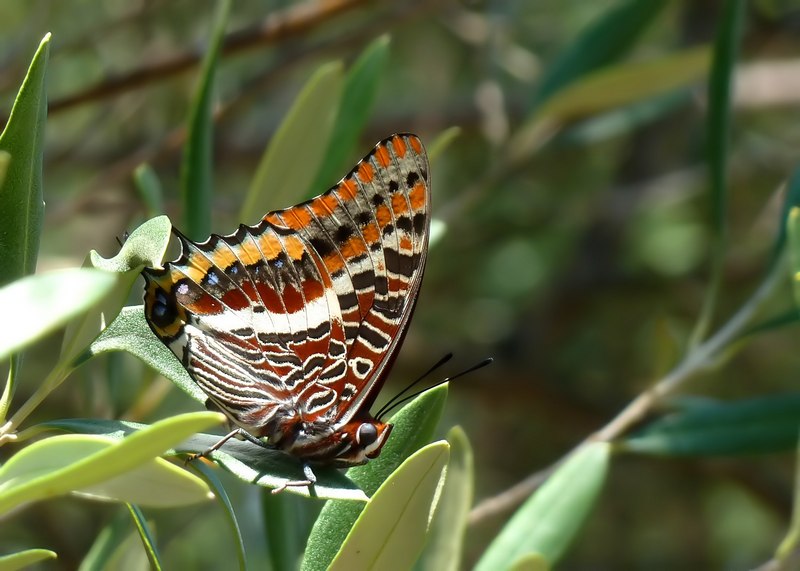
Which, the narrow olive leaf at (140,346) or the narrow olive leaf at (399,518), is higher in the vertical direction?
the narrow olive leaf at (140,346)

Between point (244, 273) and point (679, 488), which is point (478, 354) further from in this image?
point (244, 273)

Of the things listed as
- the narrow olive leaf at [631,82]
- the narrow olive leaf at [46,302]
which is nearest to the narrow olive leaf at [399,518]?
the narrow olive leaf at [46,302]

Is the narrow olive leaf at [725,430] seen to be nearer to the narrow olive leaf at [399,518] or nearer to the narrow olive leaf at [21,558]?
the narrow olive leaf at [399,518]

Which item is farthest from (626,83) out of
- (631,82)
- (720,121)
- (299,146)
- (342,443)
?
(342,443)

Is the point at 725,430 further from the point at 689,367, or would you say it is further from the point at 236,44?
the point at 236,44

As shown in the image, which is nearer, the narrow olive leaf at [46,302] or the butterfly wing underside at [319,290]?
the narrow olive leaf at [46,302]

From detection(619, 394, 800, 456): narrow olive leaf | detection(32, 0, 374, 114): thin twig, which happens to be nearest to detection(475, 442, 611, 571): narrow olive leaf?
detection(619, 394, 800, 456): narrow olive leaf
